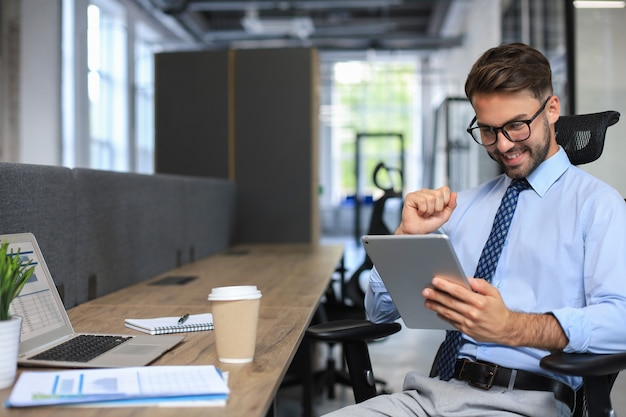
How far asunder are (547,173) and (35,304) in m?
1.07

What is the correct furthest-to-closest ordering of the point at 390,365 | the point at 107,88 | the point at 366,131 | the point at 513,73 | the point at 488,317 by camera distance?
the point at 366,131 → the point at 107,88 → the point at 390,365 → the point at 513,73 → the point at 488,317

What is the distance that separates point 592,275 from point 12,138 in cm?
600

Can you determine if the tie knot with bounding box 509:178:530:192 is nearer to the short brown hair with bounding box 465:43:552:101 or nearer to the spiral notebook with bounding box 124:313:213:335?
the short brown hair with bounding box 465:43:552:101

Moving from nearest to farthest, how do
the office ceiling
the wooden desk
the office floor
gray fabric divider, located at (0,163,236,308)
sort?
the wooden desk
gray fabric divider, located at (0,163,236,308)
the office floor
the office ceiling

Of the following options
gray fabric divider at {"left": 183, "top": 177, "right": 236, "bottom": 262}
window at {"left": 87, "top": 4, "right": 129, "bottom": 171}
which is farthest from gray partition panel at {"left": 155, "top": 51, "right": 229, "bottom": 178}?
window at {"left": 87, "top": 4, "right": 129, "bottom": 171}

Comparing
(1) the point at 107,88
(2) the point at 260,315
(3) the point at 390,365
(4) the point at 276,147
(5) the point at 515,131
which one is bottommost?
(3) the point at 390,365

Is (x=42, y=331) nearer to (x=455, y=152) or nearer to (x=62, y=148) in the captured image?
(x=455, y=152)

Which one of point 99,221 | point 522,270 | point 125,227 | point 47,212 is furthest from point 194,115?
point 522,270

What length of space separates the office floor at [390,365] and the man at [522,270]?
2.87ft

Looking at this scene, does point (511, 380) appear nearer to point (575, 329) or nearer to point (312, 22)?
point (575, 329)

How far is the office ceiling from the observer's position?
8.95 metres

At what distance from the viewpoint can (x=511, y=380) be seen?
4.65ft

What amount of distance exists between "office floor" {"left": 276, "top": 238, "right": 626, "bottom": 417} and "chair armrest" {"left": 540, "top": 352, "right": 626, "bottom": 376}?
1.00 metres

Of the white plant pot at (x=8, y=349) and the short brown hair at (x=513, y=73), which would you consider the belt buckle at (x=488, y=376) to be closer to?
the short brown hair at (x=513, y=73)
